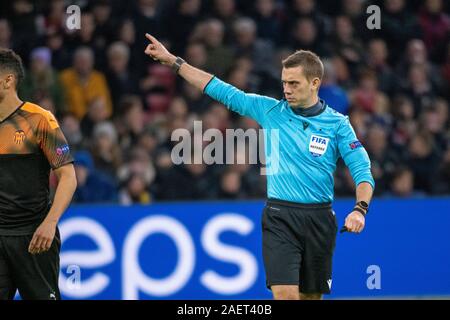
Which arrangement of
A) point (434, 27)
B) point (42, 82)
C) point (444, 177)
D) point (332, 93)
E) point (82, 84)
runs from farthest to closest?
point (434, 27) → point (444, 177) → point (332, 93) → point (82, 84) → point (42, 82)

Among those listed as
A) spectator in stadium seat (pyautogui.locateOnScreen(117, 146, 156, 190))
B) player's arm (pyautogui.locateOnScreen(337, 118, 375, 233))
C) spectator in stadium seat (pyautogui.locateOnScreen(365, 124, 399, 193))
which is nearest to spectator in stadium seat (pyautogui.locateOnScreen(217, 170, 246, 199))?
spectator in stadium seat (pyautogui.locateOnScreen(117, 146, 156, 190))

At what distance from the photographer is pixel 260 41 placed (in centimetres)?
1395

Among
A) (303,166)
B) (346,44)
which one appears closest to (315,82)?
(303,166)

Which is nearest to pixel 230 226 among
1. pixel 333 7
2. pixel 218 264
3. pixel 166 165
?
pixel 218 264

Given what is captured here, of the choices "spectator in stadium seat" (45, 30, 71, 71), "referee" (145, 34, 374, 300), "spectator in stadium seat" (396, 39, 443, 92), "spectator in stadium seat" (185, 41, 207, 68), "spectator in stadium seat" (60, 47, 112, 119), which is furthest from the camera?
"spectator in stadium seat" (396, 39, 443, 92)

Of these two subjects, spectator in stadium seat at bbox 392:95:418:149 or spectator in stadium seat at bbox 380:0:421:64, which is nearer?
spectator in stadium seat at bbox 392:95:418:149

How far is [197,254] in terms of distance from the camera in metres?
11.2

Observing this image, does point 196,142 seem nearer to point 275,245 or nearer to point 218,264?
point 218,264

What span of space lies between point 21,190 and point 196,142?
5210 millimetres

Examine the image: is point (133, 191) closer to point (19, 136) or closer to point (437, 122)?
point (437, 122)

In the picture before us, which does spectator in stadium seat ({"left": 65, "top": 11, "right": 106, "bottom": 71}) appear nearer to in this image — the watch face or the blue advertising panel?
the blue advertising panel

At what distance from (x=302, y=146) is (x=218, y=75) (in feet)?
19.5

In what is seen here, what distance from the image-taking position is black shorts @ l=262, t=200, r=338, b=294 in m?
7.33

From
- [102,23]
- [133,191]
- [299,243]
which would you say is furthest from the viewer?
[102,23]
